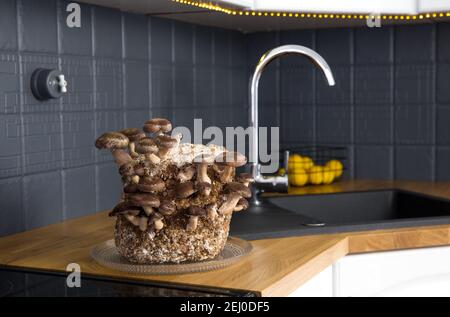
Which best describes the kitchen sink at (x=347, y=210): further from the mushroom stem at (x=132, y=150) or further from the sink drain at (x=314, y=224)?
the mushroom stem at (x=132, y=150)

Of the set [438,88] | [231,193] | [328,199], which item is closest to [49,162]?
[231,193]

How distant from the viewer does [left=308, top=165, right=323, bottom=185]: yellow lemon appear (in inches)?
91.0

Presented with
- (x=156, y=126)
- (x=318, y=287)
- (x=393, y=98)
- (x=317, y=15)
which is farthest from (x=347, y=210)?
(x=156, y=126)

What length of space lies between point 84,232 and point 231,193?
478mm

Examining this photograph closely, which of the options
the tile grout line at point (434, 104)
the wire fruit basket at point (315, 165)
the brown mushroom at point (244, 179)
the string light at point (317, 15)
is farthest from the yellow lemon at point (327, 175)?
the brown mushroom at point (244, 179)

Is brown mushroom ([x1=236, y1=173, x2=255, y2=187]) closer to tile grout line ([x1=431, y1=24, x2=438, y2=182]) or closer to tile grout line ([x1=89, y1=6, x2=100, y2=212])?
tile grout line ([x1=89, y1=6, x2=100, y2=212])

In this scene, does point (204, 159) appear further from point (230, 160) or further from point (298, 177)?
point (298, 177)

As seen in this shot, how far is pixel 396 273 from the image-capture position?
5.33 feet

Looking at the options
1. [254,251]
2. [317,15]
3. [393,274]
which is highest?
[317,15]

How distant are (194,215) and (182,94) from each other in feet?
3.45

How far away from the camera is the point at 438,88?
2.36m

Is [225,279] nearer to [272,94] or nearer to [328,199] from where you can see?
[328,199]

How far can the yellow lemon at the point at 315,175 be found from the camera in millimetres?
2312

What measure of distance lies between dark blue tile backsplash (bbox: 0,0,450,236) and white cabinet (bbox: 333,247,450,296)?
2.30 ft
